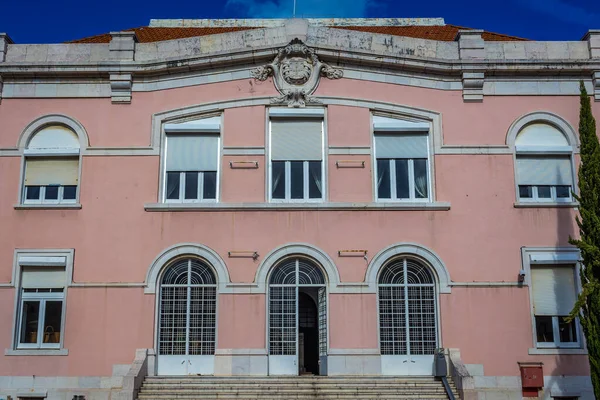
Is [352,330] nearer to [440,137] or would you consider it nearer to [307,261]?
[307,261]

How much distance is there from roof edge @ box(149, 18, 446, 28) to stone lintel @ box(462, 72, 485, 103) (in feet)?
23.4

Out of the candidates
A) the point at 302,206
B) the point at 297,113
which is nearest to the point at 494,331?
the point at 302,206

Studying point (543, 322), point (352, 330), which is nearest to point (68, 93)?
point (352, 330)

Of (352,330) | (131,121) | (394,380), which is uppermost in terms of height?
(131,121)

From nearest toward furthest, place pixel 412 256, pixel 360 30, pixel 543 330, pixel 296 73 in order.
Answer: pixel 543 330
pixel 412 256
pixel 296 73
pixel 360 30

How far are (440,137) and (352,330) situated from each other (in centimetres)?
540

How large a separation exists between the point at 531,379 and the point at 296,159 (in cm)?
774

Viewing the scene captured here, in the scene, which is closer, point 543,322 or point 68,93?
point 543,322

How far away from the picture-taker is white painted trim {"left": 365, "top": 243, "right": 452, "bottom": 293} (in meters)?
17.5

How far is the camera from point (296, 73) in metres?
18.5

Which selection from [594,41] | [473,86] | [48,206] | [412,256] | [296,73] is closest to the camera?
[412,256]

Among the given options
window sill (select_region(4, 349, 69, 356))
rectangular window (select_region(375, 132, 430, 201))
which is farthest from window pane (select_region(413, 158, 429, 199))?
window sill (select_region(4, 349, 69, 356))

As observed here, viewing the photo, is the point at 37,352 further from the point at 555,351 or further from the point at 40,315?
the point at 555,351

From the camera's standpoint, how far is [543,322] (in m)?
17.5
